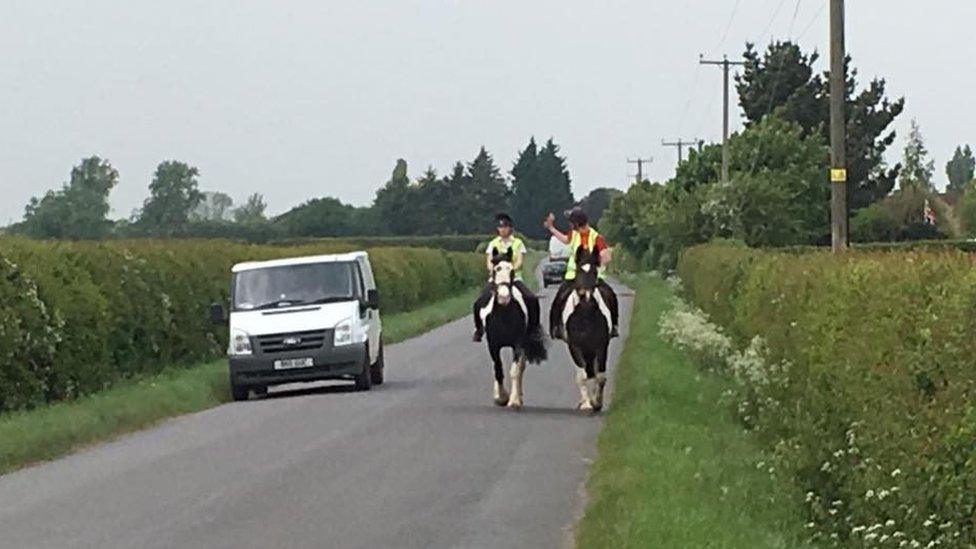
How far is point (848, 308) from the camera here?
44.0 feet

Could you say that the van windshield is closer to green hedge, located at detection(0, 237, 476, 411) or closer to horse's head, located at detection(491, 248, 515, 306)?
green hedge, located at detection(0, 237, 476, 411)

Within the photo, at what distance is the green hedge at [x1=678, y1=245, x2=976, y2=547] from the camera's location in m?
9.22

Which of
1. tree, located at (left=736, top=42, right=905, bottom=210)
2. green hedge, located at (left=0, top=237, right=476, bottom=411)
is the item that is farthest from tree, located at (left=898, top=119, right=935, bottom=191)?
green hedge, located at (left=0, top=237, right=476, bottom=411)

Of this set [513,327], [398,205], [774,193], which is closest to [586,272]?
[513,327]

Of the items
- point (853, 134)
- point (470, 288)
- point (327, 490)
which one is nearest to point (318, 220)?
point (470, 288)

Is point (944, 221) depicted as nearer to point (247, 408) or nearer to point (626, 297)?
point (626, 297)

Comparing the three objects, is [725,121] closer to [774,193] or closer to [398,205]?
[774,193]

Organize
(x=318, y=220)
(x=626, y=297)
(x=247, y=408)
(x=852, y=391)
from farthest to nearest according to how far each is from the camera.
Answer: (x=318, y=220), (x=626, y=297), (x=247, y=408), (x=852, y=391)

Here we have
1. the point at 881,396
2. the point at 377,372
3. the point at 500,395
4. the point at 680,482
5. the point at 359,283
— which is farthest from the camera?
the point at 377,372

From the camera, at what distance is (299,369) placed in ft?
90.0

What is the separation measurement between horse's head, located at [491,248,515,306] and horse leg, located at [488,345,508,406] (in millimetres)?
676

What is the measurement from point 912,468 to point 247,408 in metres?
16.0

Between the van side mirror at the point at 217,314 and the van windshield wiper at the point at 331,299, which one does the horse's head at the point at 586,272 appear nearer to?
the van windshield wiper at the point at 331,299

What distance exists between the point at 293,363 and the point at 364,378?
117cm
